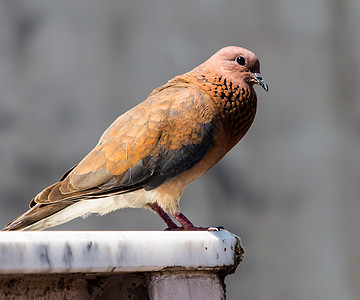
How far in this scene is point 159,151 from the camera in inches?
86.4

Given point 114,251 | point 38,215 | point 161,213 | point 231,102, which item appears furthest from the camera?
point 161,213

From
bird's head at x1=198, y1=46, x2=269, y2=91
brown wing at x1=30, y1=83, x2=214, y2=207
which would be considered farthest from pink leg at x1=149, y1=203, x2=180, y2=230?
bird's head at x1=198, y1=46, x2=269, y2=91

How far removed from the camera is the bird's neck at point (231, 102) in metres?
2.24

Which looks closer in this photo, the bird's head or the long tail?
the long tail

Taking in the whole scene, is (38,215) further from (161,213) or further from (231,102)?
(231,102)

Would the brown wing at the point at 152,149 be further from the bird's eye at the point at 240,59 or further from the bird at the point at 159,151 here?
the bird's eye at the point at 240,59

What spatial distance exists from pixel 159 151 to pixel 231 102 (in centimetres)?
27

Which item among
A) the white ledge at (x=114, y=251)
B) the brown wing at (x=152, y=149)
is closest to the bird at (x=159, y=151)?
the brown wing at (x=152, y=149)

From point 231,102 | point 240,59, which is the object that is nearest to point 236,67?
point 240,59

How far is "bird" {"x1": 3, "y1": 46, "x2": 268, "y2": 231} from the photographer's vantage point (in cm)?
214

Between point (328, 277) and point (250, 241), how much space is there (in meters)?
0.49

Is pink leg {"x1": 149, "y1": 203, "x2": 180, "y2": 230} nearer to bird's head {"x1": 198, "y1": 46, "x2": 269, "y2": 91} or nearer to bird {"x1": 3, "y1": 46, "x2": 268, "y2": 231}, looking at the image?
bird {"x1": 3, "y1": 46, "x2": 268, "y2": 231}

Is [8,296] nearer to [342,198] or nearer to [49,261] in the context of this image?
[49,261]

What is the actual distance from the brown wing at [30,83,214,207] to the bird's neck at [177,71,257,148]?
0.04 metres
